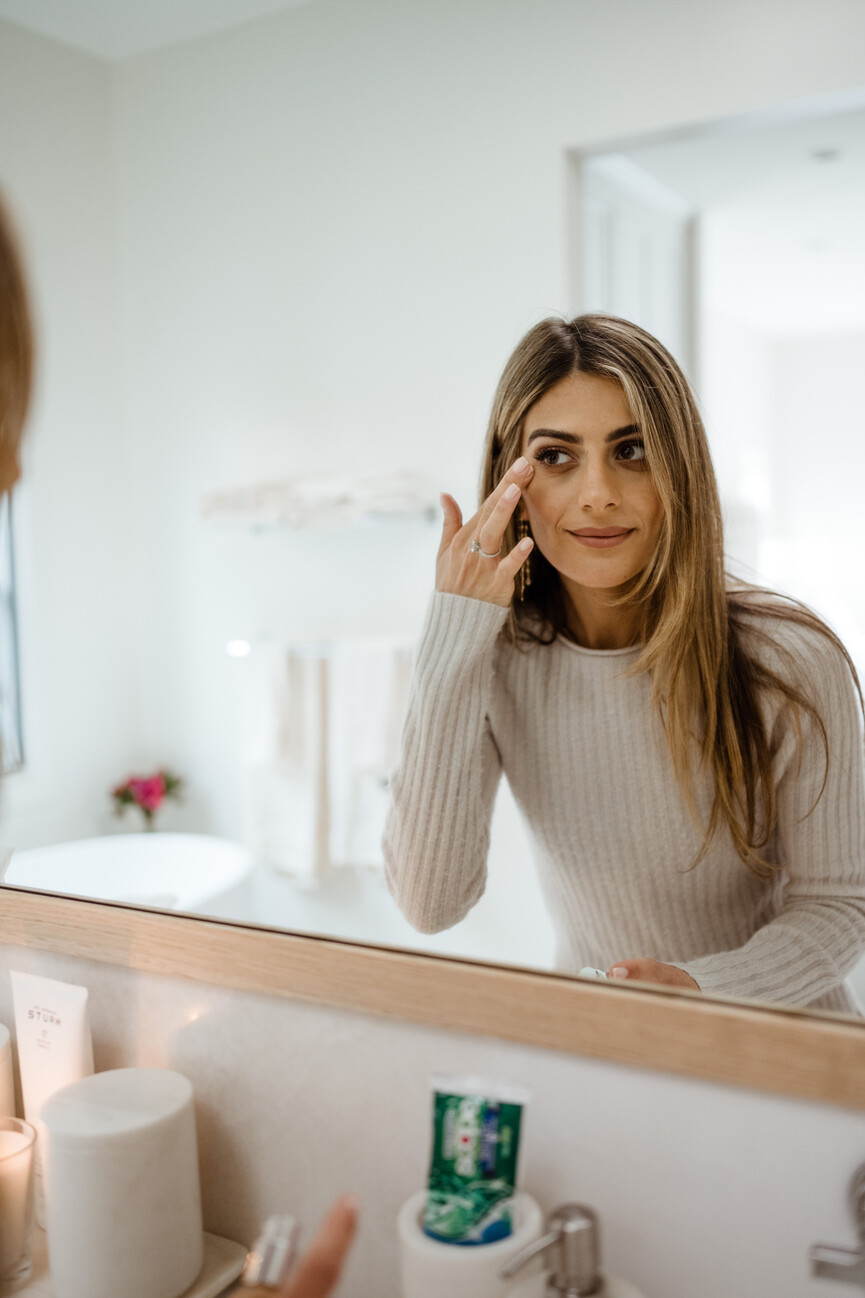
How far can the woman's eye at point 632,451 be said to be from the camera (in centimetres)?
70

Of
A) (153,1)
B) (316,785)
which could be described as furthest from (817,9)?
(316,785)

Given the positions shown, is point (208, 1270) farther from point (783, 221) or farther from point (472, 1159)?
point (783, 221)

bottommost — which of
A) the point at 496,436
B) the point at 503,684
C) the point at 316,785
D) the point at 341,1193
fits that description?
the point at 341,1193

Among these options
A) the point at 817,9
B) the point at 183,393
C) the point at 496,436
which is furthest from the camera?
the point at 183,393

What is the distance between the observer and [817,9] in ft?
2.11

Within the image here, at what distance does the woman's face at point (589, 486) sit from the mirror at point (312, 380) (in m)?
0.06

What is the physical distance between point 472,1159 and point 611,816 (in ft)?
0.94

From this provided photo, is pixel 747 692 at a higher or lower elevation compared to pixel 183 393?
lower

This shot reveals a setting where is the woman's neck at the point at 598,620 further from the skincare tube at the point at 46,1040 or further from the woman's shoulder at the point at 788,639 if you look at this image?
the skincare tube at the point at 46,1040

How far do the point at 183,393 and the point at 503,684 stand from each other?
43cm

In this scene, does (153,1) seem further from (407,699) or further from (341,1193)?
(341,1193)

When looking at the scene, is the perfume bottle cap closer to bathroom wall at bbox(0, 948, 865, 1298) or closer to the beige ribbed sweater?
bathroom wall at bbox(0, 948, 865, 1298)

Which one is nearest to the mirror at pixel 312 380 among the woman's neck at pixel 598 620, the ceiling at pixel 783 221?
the ceiling at pixel 783 221

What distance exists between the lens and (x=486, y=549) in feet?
2.60
